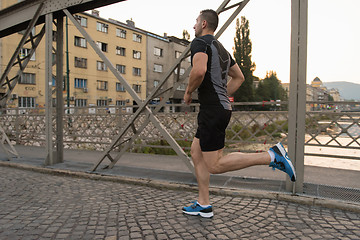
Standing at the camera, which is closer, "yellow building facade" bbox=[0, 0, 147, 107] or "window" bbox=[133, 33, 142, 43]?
"yellow building facade" bbox=[0, 0, 147, 107]

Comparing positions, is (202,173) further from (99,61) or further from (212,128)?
(99,61)

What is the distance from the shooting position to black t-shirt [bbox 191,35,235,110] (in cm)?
307

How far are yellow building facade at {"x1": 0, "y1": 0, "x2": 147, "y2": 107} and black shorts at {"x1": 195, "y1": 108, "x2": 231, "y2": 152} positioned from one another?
30.7 meters

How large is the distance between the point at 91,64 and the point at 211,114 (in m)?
38.3

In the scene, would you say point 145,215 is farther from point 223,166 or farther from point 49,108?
point 49,108

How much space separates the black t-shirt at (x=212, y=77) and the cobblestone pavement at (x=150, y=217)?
1296 mm

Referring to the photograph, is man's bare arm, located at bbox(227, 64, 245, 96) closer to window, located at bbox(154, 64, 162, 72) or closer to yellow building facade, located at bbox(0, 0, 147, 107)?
yellow building facade, located at bbox(0, 0, 147, 107)

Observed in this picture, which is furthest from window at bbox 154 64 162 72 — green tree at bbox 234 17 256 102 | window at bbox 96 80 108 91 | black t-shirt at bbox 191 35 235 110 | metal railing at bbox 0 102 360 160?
black t-shirt at bbox 191 35 235 110

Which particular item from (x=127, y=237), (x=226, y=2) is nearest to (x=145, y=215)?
(x=127, y=237)

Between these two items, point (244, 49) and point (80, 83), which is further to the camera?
point (244, 49)

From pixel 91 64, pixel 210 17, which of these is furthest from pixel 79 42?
pixel 210 17

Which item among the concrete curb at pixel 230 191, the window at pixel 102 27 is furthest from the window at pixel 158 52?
the concrete curb at pixel 230 191

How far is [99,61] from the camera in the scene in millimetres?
39875

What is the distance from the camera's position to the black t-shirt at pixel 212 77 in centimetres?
307
